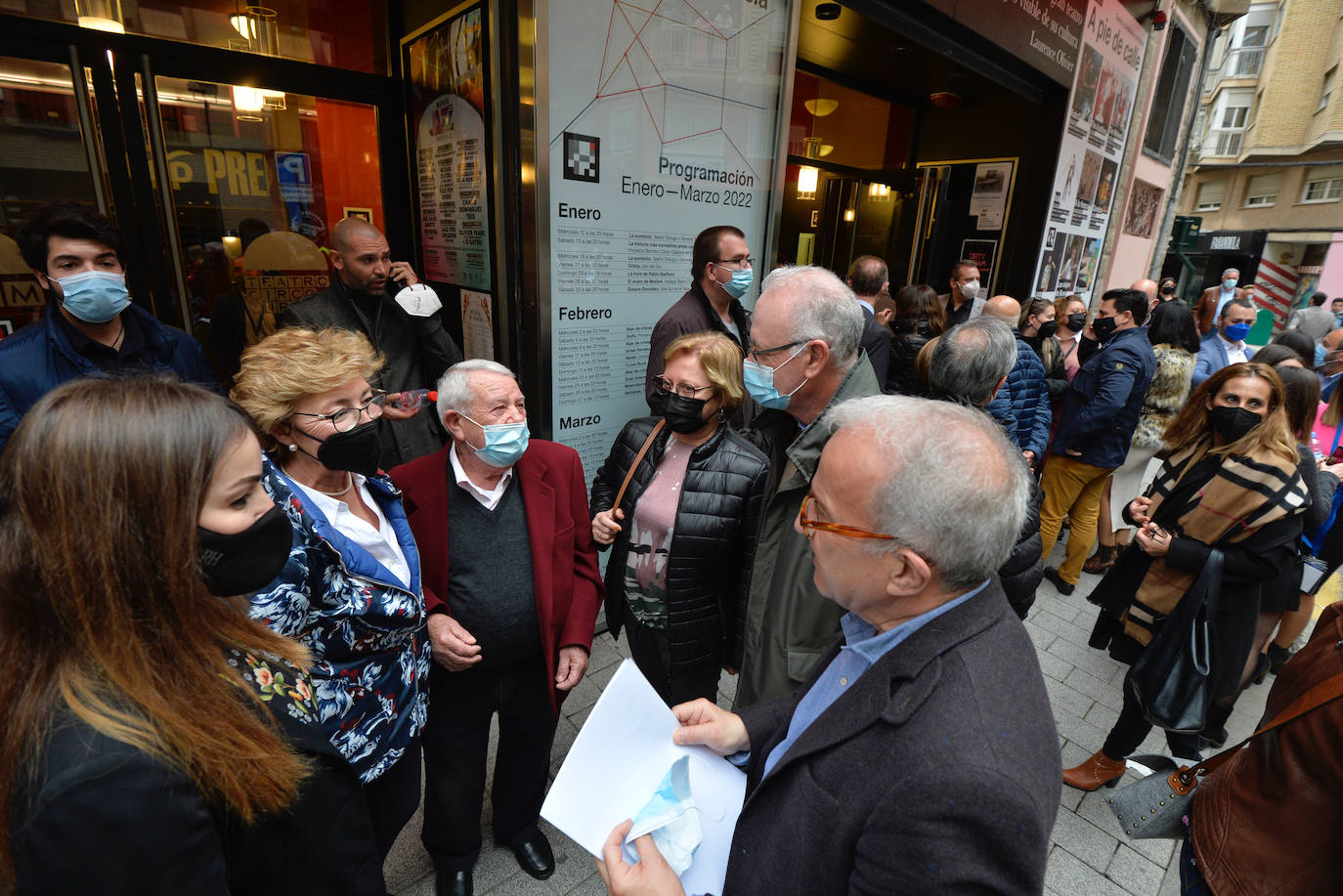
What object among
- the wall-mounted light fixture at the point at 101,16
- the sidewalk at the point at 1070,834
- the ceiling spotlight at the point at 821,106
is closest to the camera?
the sidewalk at the point at 1070,834

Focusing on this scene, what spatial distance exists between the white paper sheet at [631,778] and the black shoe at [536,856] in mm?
1315

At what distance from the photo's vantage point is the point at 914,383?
4.68m

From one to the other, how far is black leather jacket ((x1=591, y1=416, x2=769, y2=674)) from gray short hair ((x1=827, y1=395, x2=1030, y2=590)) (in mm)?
1093

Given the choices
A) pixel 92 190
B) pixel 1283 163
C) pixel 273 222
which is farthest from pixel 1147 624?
pixel 1283 163

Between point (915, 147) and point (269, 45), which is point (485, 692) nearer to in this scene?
point (269, 45)

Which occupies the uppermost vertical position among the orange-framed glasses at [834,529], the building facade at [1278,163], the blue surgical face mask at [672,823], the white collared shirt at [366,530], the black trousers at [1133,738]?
the building facade at [1278,163]

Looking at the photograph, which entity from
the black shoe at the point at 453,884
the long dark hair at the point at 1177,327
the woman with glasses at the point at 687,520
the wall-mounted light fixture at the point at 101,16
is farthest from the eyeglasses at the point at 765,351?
the long dark hair at the point at 1177,327

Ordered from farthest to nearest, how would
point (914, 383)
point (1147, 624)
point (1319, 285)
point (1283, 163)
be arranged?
point (1283, 163)
point (1319, 285)
point (914, 383)
point (1147, 624)

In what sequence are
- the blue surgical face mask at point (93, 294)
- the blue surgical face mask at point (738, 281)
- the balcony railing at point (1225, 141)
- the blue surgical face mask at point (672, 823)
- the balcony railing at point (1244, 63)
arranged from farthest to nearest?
1. the balcony railing at point (1225, 141)
2. the balcony railing at point (1244, 63)
3. the blue surgical face mask at point (738, 281)
4. the blue surgical face mask at point (93, 294)
5. the blue surgical face mask at point (672, 823)

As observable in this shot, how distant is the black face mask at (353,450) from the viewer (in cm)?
160

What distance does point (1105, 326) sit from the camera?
4723 millimetres

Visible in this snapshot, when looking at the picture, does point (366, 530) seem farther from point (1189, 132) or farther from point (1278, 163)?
point (1278, 163)

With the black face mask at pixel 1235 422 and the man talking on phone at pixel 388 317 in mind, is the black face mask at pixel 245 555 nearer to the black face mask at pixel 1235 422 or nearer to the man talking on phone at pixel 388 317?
the man talking on phone at pixel 388 317

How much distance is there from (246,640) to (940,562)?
3.85 feet
